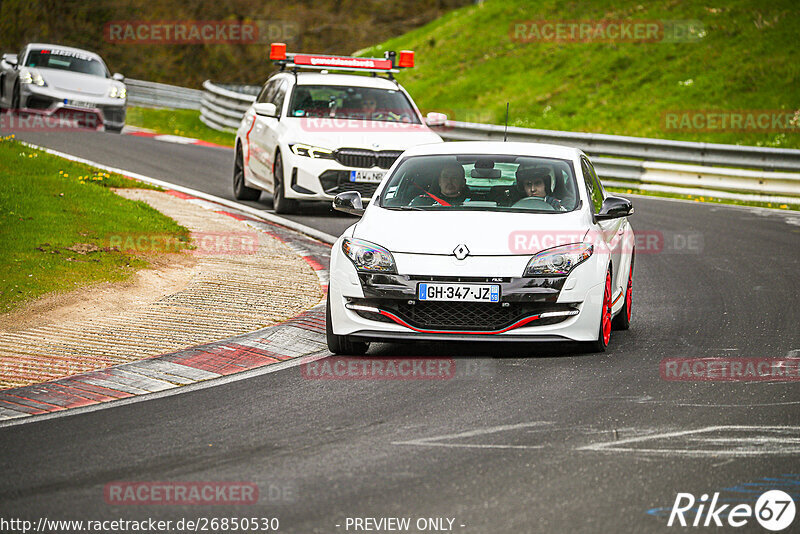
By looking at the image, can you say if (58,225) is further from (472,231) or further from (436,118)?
(472,231)

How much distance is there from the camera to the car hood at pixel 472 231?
8375 millimetres

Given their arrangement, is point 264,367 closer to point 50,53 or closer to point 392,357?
point 392,357

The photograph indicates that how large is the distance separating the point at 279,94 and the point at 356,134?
196 cm

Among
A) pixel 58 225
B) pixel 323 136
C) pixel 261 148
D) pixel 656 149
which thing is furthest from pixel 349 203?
pixel 656 149

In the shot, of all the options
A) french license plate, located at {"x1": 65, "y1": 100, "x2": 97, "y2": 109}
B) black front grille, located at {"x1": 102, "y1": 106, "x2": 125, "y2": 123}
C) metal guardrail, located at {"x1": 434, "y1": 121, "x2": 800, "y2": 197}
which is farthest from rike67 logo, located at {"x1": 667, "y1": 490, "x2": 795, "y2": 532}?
black front grille, located at {"x1": 102, "y1": 106, "x2": 125, "y2": 123}

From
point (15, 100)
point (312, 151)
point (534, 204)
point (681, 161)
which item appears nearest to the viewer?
point (534, 204)

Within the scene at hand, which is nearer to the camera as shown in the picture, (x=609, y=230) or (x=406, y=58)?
(x=609, y=230)

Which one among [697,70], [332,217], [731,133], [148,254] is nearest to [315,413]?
[148,254]

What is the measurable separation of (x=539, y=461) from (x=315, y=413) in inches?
61.4

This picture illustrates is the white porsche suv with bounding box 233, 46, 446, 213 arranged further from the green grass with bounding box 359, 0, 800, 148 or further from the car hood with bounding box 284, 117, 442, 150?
the green grass with bounding box 359, 0, 800, 148

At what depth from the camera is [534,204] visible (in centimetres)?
921

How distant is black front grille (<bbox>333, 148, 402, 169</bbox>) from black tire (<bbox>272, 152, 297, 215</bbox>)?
0.90 m

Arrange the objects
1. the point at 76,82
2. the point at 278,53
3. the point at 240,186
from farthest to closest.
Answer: the point at 76,82 → the point at 278,53 → the point at 240,186

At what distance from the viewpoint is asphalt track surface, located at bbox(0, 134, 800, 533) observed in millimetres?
5273
